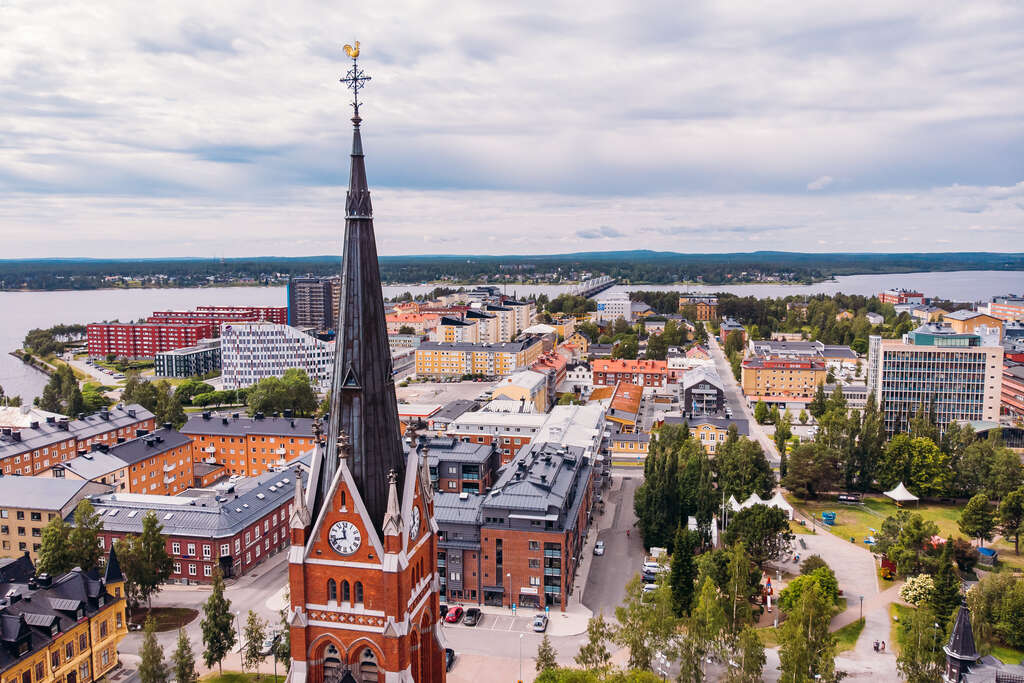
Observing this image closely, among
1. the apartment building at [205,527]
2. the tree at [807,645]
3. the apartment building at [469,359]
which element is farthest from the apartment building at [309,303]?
the tree at [807,645]

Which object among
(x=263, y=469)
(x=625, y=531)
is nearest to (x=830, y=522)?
(x=625, y=531)

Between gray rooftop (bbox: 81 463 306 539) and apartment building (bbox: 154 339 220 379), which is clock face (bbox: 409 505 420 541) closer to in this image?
gray rooftop (bbox: 81 463 306 539)

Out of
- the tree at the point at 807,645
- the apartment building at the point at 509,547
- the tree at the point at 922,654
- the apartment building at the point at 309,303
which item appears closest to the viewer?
the tree at the point at 807,645

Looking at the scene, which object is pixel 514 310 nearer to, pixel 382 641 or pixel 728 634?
pixel 728 634

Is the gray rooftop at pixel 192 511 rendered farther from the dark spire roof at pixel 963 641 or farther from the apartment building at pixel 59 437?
the dark spire roof at pixel 963 641

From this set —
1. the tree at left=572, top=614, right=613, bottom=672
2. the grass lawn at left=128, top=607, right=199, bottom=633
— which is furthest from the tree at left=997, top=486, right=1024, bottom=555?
the grass lawn at left=128, top=607, right=199, bottom=633
